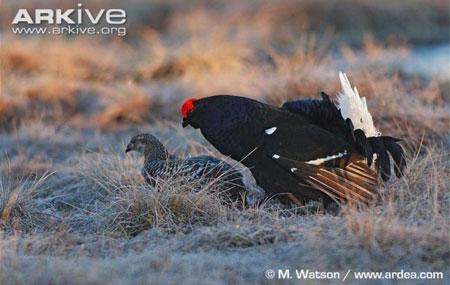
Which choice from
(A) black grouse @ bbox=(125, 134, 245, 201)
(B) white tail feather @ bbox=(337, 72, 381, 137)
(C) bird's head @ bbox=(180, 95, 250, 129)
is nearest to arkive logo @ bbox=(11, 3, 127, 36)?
(A) black grouse @ bbox=(125, 134, 245, 201)

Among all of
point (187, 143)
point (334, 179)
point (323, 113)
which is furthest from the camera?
point (187, 143)

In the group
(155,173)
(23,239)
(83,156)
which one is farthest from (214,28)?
(23,239)

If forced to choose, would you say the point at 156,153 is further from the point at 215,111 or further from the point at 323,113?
the point at 323,113

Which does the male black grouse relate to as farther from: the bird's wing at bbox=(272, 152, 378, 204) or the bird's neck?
the bird's neck

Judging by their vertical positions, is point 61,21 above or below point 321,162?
above

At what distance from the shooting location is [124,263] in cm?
468

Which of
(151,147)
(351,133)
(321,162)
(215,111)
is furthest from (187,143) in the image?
(321,162)

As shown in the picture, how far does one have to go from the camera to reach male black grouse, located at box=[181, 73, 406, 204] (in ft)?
19.2

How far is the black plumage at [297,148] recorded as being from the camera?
231 inches

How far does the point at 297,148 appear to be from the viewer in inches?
233

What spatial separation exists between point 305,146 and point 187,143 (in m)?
2.70

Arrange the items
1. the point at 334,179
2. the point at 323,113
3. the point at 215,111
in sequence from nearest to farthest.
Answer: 1. the point at 334,179
2. the point at 215,111
3. the point at 323,113

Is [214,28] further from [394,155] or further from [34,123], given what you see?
[394,155]

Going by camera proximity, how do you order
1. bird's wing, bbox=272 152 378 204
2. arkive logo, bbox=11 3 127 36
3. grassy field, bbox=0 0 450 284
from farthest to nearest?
arkive logo, bbox=11 3 127 36 → bird's wing, bbox=272 152 378 204 → grassy field, bbox=0 0 450 284
